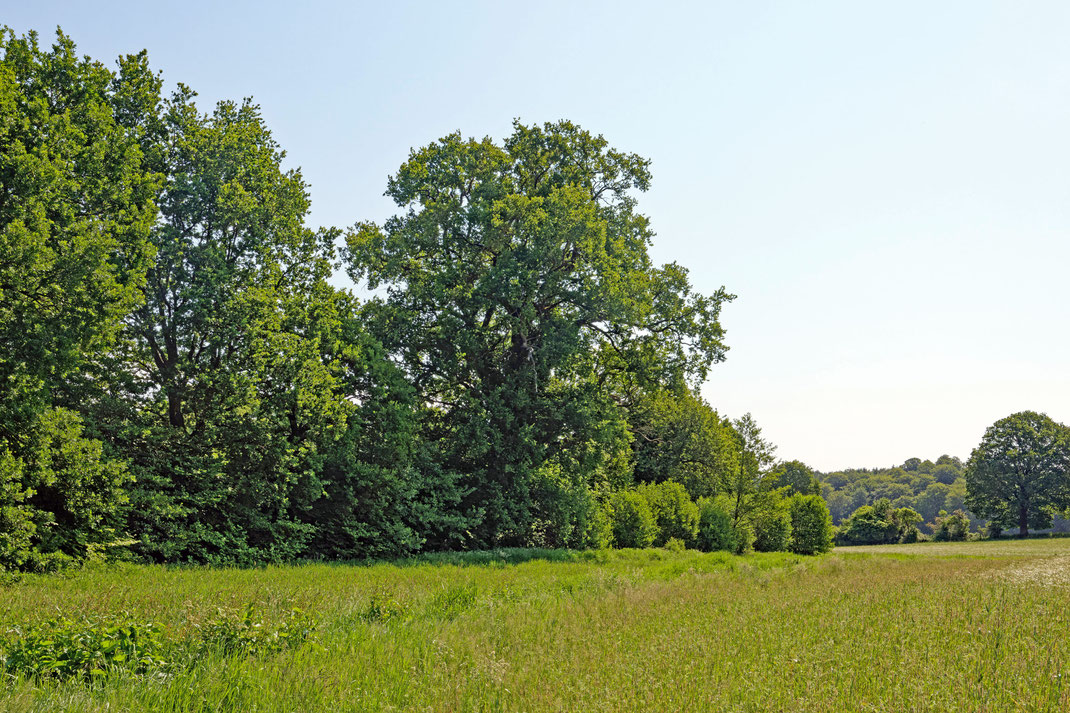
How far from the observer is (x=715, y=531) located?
113ft

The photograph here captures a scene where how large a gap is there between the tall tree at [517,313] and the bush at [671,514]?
709 centimetres

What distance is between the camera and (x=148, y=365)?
64.0ft

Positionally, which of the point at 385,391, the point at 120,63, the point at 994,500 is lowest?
the point at 994,500

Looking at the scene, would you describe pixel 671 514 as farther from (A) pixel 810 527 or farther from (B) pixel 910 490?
(B) pixel 910 490

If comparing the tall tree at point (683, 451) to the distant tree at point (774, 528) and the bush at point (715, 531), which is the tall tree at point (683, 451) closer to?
the distant tree at point (774, 528)

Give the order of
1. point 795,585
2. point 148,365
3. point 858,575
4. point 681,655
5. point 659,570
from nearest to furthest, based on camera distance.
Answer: point 681,655, point 795,585, point 858,575, point 659,570, point 148,365

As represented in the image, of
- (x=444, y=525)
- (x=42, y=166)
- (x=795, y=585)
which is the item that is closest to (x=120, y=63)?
(x=42, y=166)

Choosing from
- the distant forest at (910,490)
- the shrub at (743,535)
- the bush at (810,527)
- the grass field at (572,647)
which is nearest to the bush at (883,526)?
the bush at (810,527)

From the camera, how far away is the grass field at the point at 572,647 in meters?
5.90

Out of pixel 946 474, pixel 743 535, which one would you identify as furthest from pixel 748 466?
pixel 946 474

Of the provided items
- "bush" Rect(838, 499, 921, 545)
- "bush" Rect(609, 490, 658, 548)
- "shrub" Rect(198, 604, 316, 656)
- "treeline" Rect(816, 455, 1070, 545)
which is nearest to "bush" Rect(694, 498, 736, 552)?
"bush" Rect(609, 490, 658, 548)

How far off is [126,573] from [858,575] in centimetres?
1870

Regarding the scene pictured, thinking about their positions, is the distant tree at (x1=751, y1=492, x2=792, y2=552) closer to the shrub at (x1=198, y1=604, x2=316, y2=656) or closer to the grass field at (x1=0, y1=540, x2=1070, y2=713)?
the grass field at (x1=0, y1=540, x2=1070, y2=713)

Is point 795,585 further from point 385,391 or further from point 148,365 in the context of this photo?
point 148,365
